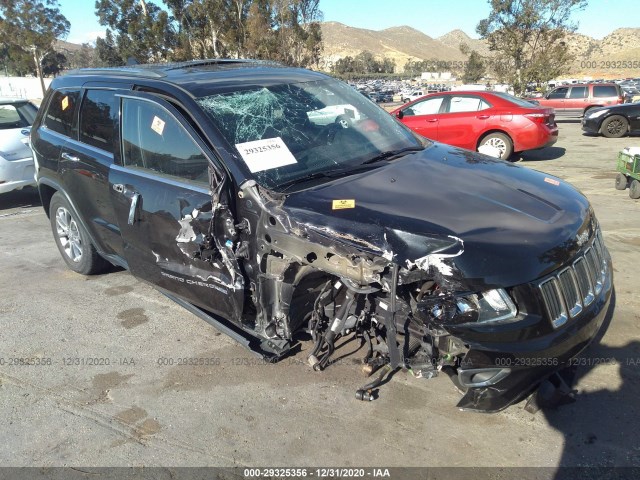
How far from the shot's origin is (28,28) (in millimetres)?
36312

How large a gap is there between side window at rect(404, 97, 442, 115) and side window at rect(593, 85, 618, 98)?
11719 mm

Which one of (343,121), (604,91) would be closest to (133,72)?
(343,121)

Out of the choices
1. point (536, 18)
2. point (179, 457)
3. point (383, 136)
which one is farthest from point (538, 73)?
point (179, 457)

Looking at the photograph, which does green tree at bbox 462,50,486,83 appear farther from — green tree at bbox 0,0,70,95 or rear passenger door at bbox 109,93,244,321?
rear passenger door at bbox 109,93,244,321

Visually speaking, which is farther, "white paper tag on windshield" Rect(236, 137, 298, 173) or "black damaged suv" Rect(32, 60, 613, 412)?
"white paper tag on windshield" Rect(236, 137, 298, 173)

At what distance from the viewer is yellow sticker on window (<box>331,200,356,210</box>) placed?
2.76 metres

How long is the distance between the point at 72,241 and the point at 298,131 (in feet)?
9.71

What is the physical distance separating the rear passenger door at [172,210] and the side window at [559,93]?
1998 cm

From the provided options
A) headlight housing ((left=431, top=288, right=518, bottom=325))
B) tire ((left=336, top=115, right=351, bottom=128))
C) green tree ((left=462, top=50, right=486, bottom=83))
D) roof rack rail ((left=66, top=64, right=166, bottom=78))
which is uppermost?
green tree ((left=462, top=50, right=486, bottom=83))

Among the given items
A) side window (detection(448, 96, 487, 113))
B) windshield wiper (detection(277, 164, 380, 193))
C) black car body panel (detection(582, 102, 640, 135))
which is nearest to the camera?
windshield wiper (detection(277, 164, 380, 193))

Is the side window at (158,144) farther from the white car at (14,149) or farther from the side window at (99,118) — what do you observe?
the white car at (14,149)

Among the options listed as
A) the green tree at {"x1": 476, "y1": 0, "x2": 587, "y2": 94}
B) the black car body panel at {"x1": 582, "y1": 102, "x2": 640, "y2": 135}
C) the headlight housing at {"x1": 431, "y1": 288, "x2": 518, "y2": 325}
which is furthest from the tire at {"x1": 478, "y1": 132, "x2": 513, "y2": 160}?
the green tree at {"x1": 476, "y1": 0, "x2": 587, "y2": 94}

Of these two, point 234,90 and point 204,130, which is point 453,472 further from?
point 234,90

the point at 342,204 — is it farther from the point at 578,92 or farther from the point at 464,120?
the point at 578,92
